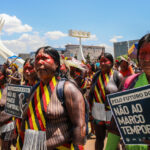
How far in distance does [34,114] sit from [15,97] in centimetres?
78

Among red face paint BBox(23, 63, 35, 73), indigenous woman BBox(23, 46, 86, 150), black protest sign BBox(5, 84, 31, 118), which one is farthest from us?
red face paint BBox(23, 63, 35, 73)

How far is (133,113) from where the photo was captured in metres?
1.52

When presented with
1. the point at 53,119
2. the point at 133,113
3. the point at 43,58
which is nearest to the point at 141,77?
the point at 133,113

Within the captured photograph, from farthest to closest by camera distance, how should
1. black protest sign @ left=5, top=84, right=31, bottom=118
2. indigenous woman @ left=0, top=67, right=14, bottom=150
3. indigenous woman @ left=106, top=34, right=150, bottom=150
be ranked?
indigenous woman @ left=0, top=67, right=14, bottom=150 → black protest sign @ left=5, top=84, right=31, bottom=118 → indigenous woman @ left=106, top=34, right=150, bottom=150

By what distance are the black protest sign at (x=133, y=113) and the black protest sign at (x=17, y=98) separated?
1.25 meters

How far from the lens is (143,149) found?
149 cm

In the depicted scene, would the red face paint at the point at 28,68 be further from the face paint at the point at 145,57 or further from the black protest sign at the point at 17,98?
the face paint at the point at 145,57

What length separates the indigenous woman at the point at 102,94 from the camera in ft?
11.8

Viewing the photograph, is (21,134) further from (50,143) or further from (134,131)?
(134,131)

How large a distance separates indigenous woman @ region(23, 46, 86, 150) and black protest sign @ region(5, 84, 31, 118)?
48cm

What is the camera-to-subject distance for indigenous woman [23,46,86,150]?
1.93 metres

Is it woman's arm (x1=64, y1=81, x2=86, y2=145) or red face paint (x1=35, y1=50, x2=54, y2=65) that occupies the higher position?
red face paint (x1=35, y1=50, x2=54, y2=65)

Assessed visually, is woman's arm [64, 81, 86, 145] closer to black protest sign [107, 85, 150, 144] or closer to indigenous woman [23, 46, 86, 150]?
indigenous woman [23, 46, 86, 150]

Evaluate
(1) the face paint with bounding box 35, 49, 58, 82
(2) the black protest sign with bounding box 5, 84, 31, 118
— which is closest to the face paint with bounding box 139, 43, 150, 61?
(1) the face paint with bounding box 35, 49, 58, 82
